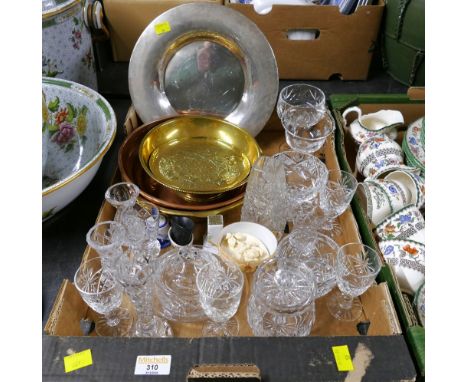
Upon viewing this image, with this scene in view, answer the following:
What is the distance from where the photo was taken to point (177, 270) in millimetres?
712

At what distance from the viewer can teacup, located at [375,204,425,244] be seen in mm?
785

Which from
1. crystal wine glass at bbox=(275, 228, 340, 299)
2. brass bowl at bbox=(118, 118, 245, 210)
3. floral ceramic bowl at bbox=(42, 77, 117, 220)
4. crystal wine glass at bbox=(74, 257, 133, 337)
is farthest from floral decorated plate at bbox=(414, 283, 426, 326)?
floral ceramic bowl at bbox=(42, 77, 117, 220)

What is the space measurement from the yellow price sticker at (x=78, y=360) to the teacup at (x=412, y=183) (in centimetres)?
66

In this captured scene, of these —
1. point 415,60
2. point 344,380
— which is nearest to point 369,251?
point 344,380

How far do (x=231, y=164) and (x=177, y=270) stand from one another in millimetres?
281

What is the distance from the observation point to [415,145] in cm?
96

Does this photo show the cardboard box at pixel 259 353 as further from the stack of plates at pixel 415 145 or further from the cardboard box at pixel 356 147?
the stack of plates at pixel 415 145

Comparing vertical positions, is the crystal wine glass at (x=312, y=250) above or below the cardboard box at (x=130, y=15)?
below

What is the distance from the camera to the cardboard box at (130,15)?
123cm

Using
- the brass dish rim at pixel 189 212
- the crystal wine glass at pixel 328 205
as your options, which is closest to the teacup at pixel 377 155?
the crystal wine glass at pixel 328 205

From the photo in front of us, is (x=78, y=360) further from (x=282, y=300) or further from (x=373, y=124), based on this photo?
(x=373, y=124)

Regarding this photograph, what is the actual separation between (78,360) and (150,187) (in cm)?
38

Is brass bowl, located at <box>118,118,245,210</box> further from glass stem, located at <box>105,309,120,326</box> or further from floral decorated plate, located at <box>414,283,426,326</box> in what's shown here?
floral decorated plate, located at <box>414,283,426,326</box>

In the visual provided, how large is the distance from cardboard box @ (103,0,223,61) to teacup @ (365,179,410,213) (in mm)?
695
